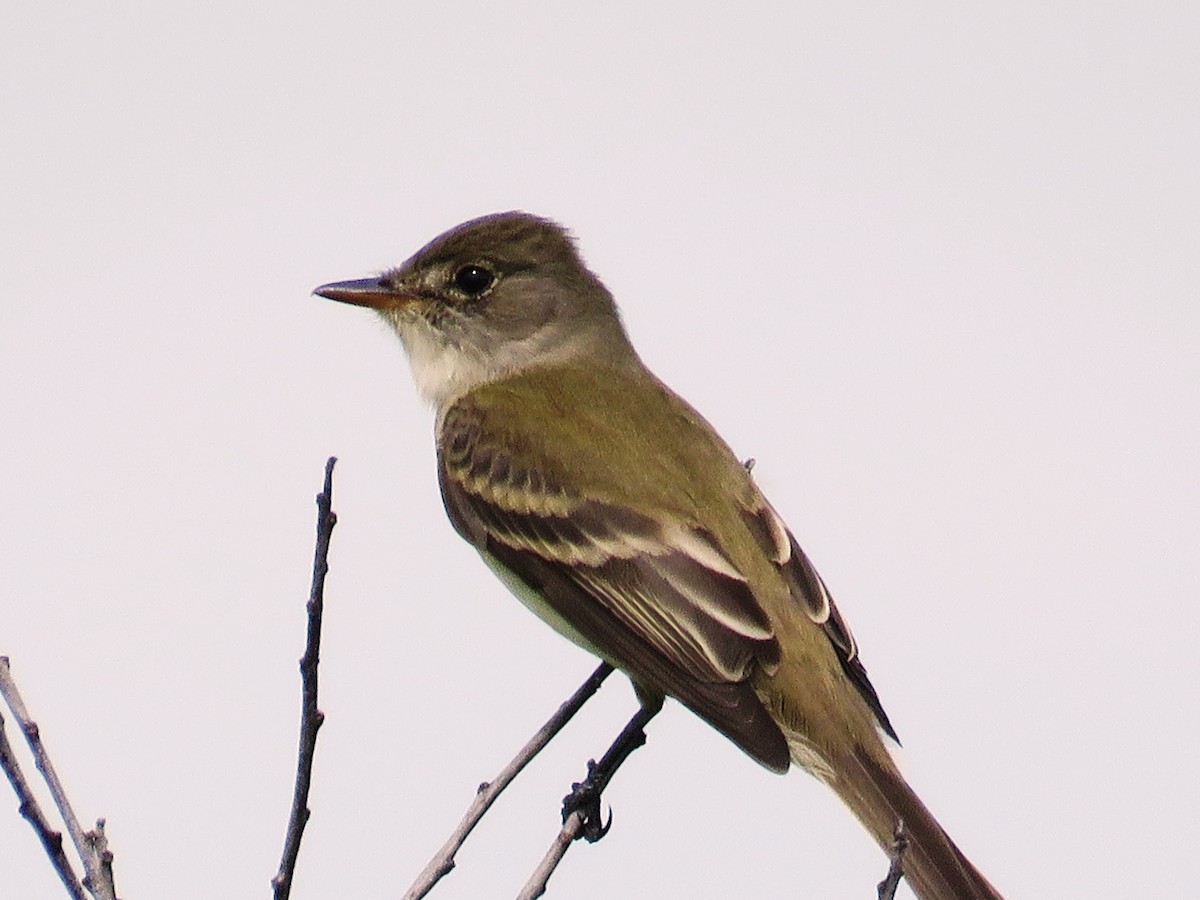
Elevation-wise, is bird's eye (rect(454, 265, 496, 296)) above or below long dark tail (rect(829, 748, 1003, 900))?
above

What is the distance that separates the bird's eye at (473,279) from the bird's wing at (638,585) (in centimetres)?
100

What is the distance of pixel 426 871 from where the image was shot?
3.94m

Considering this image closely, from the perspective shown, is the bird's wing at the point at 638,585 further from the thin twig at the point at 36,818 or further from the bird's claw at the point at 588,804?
the thin twig at the point at 36,818

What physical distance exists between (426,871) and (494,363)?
3.47 metres

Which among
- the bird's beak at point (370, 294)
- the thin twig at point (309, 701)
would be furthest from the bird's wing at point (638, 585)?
the thin twig at point (309, 701)

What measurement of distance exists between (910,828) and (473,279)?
324 cm

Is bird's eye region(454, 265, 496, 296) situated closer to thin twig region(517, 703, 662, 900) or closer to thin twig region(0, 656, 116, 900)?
thin twig region(517, 703, 662, 900)

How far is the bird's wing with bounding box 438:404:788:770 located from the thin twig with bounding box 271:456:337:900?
185 centimetres

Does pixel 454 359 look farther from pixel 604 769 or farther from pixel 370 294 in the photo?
pixel 604 769

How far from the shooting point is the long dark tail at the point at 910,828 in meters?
4.89

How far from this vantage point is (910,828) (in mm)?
5086

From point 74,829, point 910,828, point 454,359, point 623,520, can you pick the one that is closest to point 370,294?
point 454,359

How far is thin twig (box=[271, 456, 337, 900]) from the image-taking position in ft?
11.5

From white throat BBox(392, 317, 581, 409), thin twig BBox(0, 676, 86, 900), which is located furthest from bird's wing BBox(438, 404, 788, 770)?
thin twig BBox(0, 676, 86, 900)
